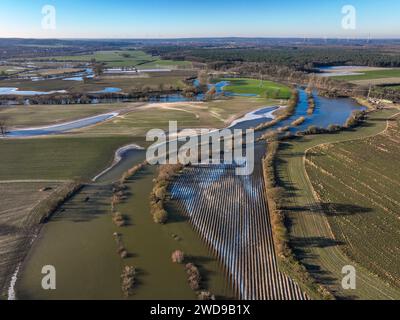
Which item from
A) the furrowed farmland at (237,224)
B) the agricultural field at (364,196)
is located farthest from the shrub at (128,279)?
the agricultural field at (364,196)

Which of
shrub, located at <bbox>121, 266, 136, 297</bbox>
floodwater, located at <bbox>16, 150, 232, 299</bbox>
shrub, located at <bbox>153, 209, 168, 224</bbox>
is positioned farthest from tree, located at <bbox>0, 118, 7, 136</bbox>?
shrub, located at <bbox>121, 266, 136, 297</bbox>

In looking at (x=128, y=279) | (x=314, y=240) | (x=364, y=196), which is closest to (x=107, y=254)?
(x=128, y=279)

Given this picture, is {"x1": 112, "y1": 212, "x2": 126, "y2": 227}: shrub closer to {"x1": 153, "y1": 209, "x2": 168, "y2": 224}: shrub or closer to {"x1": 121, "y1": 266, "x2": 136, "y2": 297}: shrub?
{"x1": 153, "y1": 209, "x2": 168, "y2": 224}: shrub

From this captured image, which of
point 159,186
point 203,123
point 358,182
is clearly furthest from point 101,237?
point 203,123

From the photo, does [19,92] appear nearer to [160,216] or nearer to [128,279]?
[160,216]

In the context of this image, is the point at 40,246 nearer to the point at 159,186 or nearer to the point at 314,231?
the point at 159,186

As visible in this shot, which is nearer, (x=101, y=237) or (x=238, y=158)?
(x=101, y=237)
